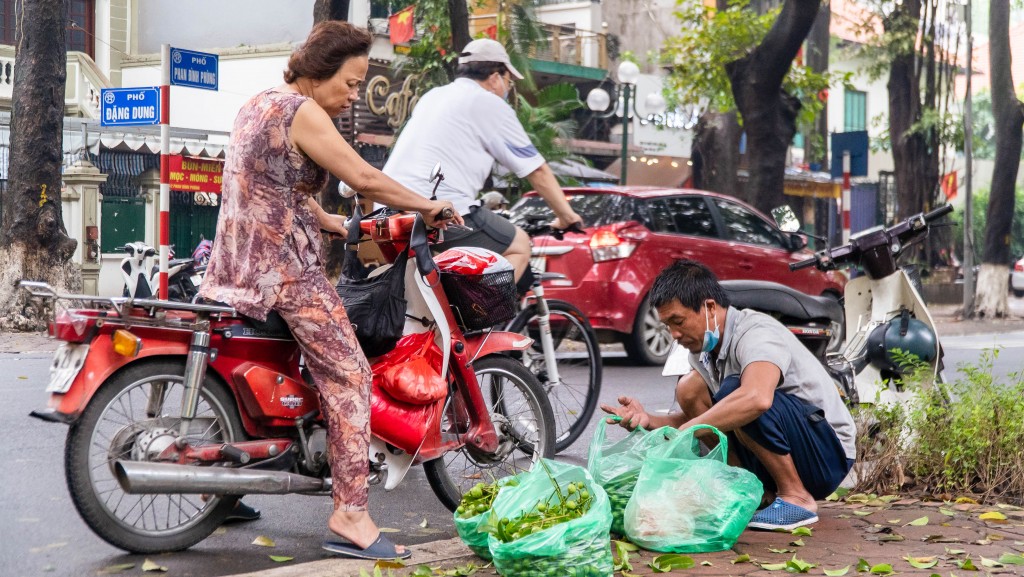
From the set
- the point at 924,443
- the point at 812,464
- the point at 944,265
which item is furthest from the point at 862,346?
the point at 944,265

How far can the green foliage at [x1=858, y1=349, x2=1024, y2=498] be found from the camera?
5.23m

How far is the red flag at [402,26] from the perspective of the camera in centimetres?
2358

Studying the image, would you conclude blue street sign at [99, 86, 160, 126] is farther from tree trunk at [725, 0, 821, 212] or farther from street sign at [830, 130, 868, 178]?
tree trunk at [725, 0, 821, 212]

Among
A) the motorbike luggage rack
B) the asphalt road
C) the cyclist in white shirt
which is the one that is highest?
the cyclist in white shirt

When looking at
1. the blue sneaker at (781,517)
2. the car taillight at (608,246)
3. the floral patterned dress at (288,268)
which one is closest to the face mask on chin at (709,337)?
the blue sneaker at (781,517)

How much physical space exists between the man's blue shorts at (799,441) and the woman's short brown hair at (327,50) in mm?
1888

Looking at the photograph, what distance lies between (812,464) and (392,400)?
168cm

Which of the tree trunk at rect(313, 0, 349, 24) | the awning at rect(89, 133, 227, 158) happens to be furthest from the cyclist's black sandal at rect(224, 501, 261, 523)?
the awning at rect(89, 133, 227, 158)

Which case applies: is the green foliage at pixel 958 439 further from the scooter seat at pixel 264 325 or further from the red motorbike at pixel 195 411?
the scooter seat at pixel 264 325

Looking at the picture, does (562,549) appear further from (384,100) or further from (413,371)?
(384,100)

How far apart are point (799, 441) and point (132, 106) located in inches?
339

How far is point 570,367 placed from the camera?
22.9ft

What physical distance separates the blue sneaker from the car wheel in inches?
244

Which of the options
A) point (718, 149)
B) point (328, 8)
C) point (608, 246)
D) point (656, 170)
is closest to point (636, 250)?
point (608, 246)
